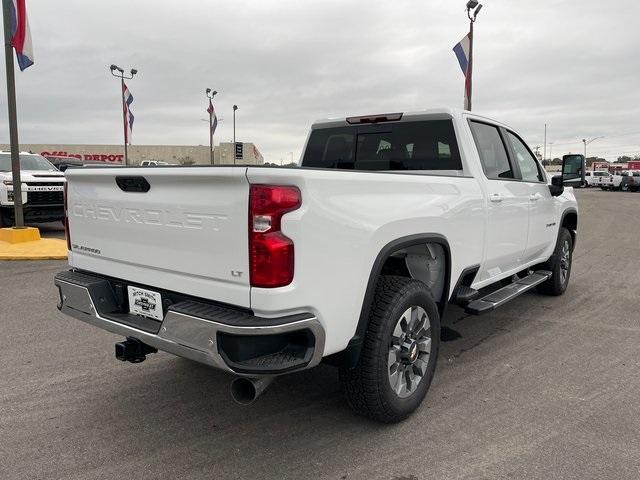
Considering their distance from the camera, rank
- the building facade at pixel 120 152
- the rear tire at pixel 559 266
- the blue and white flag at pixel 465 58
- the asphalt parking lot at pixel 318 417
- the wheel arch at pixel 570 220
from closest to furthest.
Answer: the asphalt parking lot at pixel 318 417 → the rear tire at pixel 559 266 → the wheel arch at pixel 570 220 → the blue and white flag at pixel 465 58 → the building facade at pixel 120 152

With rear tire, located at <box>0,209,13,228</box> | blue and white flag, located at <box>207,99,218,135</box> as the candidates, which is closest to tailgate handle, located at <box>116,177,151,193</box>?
rear tire, located at <box>0,209,13,228</box>

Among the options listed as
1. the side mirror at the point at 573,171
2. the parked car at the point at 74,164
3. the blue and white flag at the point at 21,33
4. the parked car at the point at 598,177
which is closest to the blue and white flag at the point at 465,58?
the side mirror at the point at 573,171

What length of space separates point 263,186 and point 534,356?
10.1ft

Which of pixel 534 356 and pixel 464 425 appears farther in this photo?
pixel 534 356

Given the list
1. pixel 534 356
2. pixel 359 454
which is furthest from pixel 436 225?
pixel 534 356

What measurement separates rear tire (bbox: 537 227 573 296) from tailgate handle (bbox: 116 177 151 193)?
4.80 m

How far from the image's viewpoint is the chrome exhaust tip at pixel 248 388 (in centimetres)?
247

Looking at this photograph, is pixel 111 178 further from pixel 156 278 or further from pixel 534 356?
pixel 534 356

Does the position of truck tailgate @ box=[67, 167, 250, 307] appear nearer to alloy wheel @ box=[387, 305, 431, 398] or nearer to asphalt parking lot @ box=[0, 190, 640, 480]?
asphalt parking lot @ box=[0, 190, 640, 480]

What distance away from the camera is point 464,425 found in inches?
123

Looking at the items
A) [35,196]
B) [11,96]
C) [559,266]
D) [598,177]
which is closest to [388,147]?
[559,266]

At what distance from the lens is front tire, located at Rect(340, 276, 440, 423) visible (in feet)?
9.41

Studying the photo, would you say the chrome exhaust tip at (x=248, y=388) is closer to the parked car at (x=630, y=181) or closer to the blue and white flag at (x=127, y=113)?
the blue and white flag at (x=127, y=113)

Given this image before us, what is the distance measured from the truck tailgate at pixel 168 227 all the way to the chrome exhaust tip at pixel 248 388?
1.28 ft
